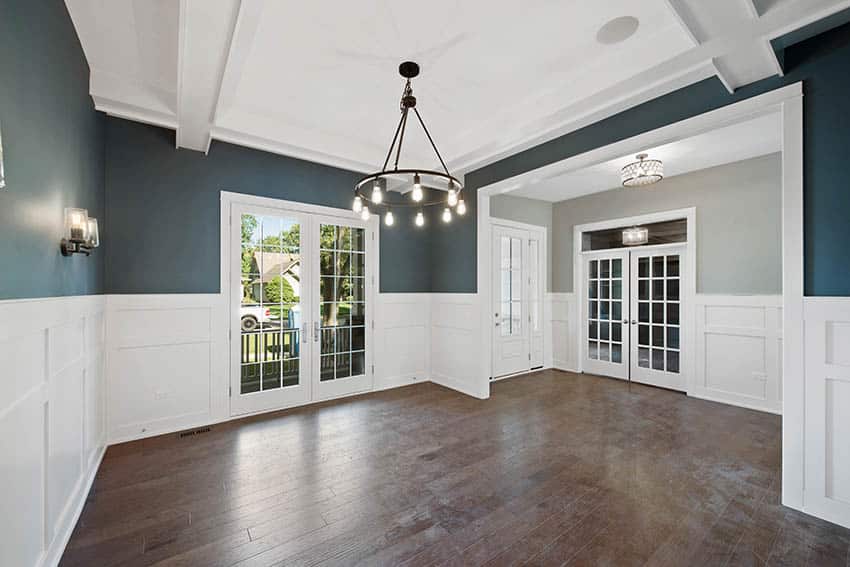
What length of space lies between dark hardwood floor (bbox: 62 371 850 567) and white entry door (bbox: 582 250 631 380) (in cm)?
179

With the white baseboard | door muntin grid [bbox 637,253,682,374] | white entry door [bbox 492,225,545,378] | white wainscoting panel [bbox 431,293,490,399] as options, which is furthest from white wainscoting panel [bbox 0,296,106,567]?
door muntin grid [bbox 637,253,682,374]

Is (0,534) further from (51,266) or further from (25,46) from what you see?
(25,46)

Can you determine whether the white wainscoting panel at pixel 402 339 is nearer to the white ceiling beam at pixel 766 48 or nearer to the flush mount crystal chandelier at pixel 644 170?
the flush mount crystal chandelier at pixel 644 170

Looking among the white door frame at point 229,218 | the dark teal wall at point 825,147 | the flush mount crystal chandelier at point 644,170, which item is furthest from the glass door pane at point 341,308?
the dark teal wall at point 825,147

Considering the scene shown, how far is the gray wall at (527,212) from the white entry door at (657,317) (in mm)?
1373

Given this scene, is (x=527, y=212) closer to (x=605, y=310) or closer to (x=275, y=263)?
(x=605, y=310)

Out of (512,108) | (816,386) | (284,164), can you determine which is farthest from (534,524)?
(284,164)

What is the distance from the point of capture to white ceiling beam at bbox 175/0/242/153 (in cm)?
197

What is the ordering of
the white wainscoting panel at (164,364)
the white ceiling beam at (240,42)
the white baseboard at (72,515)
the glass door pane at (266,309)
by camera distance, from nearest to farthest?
the white baseboard at (72,515), the white ceiling beam at (240,42), the white wainscoting panel at (164,364), the glass door pane at (266,309)

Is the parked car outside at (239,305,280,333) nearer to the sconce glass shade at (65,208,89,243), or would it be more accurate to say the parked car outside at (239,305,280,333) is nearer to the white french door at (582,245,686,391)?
the sconce glass shade at (65,208,89,243)

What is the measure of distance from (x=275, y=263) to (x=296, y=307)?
0.58 m

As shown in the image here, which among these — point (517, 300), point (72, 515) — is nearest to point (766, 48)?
point (517, 300)

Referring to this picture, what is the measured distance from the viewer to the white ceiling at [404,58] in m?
2.19

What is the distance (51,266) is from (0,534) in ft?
4.27
